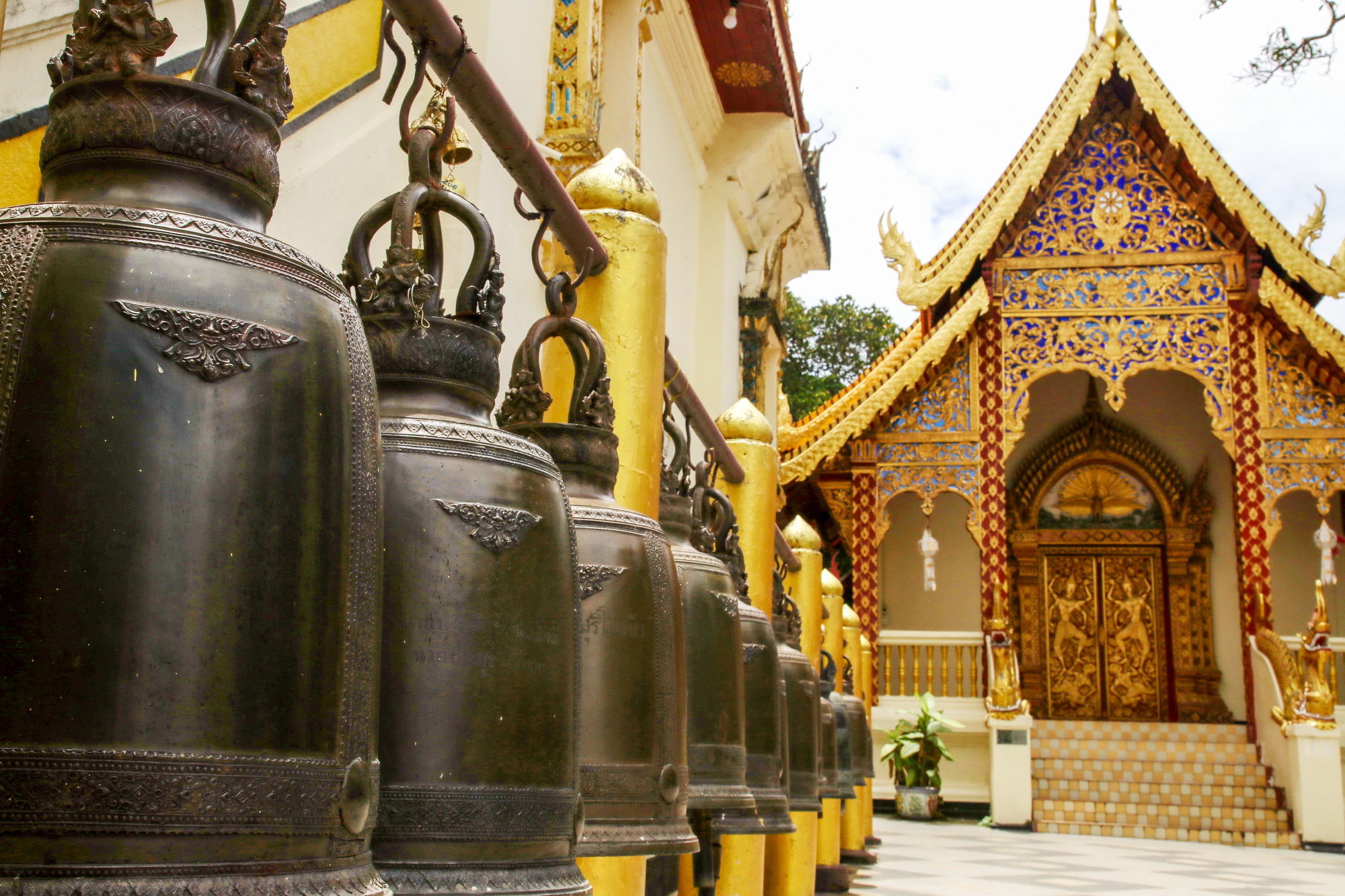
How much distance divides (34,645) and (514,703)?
18.9 inches

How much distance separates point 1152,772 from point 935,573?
12.0 ft

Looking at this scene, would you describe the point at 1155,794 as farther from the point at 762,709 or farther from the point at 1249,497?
the point at 762,709

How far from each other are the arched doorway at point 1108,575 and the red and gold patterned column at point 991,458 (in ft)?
6.42

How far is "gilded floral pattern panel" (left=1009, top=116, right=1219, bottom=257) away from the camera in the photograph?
43.6ft

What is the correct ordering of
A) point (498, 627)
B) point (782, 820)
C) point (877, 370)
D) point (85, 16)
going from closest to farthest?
1. point (85, 16)
2. point (498, 627)
3. point (782, 820)
4. point (877, 370)

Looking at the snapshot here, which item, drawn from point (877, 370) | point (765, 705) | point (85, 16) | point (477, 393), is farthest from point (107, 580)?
point (877, 370)

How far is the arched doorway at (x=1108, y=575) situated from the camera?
14438 mm

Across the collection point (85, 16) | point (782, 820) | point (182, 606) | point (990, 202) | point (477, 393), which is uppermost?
point (990, 202)

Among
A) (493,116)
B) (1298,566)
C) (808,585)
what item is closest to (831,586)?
(808,585)

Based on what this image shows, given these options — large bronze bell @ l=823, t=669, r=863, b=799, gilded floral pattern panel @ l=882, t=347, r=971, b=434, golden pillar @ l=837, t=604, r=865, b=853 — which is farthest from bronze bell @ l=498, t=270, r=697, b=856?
gilded floral pattern panel @ l=882, t=347, r=971, b=434

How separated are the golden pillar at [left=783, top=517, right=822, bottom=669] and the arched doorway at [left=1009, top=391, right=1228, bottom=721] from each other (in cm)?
894

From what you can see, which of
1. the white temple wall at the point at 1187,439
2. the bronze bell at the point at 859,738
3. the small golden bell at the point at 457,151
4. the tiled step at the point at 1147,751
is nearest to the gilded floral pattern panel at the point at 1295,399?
the white temple wall at the point at 1187,439

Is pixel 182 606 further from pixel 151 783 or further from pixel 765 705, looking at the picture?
pixel 765 705

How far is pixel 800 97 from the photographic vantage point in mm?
9211
